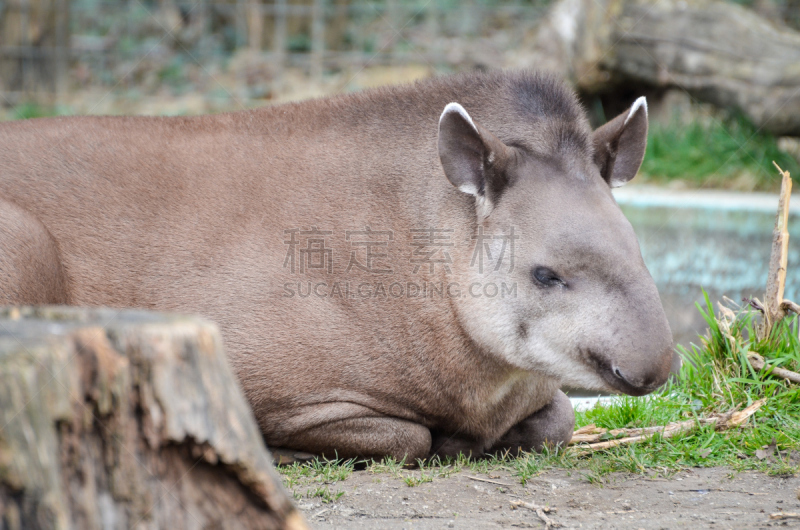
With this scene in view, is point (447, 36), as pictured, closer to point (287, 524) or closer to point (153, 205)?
point (153, 205)

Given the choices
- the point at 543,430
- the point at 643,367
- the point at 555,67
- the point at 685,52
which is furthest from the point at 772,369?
the point at 555,67

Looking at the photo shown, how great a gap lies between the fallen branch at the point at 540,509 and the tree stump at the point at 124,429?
4.67 feet

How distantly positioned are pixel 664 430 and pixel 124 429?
9.95 ft

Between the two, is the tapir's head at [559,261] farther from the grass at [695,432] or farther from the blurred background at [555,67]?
the blurred background at [555,67]

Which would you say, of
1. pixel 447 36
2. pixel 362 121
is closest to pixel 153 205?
pixel 362 121

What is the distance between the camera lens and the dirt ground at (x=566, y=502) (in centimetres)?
330

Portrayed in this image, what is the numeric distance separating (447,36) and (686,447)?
410 inches

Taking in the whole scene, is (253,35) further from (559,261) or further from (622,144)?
(559,261)

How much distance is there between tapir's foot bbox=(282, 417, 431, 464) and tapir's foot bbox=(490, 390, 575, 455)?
512mm

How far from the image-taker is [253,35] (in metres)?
12.7

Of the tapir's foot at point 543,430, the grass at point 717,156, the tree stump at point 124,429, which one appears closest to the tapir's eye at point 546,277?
the tapir's foot at point 543,430

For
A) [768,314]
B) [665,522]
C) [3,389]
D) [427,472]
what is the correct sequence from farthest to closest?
[768,314] < [427,472] < [665,522] < [3,389]

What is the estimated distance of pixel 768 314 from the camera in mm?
4625

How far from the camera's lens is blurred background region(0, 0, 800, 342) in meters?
8.62
